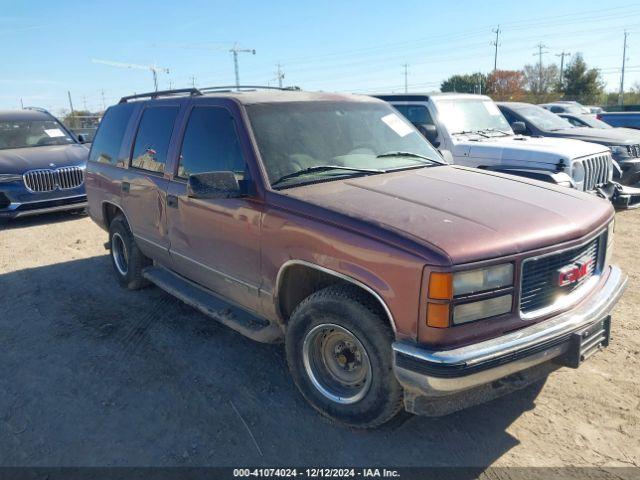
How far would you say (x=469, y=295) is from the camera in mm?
2490

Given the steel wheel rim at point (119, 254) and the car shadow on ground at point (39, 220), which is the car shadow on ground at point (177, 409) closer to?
the steel wheel rim at point (119, 254)

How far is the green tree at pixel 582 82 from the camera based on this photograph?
51.7m

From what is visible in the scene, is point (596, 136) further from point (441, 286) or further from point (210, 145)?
point (441, 286)

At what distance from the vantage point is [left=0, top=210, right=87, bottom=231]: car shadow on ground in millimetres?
8961

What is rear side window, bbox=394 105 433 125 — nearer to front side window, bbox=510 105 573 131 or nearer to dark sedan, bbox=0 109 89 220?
front side window, bbox=510 105 573 131

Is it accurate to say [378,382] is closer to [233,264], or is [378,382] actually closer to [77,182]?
[233,264]

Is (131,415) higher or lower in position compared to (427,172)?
lower

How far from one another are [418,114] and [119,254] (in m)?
5.09

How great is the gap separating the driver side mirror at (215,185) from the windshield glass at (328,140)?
26cm

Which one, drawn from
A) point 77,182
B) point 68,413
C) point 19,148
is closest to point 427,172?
point 68,413

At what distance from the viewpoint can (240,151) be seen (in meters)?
3.55

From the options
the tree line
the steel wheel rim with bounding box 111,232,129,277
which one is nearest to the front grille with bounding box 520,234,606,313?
the steel wheel rim with bounding box 111,232,129,277

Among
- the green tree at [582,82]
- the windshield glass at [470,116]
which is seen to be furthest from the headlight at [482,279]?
the green tree at [582,82]

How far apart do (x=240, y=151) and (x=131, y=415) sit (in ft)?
6.16
